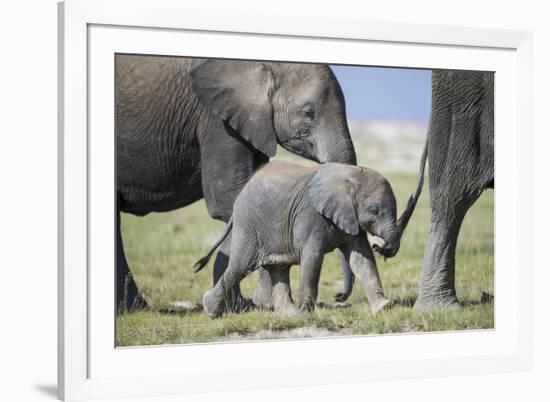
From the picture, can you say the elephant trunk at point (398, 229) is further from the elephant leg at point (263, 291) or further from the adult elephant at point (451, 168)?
the elephant leg at point (263, 291)

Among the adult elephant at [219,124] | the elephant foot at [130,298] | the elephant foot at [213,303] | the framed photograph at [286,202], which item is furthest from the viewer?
the adult elephant at [219,124]

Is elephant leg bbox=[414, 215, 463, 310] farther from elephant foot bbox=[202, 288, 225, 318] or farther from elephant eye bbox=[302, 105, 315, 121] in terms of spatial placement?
elephant foot bbox=[202, 288, 225, 318]

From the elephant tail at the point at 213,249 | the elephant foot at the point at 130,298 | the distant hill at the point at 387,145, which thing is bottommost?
the elephant foot at the point at 130,298

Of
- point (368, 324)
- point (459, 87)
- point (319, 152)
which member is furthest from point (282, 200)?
point (459, 87)

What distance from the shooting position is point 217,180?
7168 mm

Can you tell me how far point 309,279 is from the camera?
689cm

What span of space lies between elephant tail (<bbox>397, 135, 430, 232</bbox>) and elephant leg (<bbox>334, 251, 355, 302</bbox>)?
0.39 metres

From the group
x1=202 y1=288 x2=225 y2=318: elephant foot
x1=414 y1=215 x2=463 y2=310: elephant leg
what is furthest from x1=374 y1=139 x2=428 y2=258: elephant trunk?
x1=202 y1=288 x2=225 y2=318: elephant foot

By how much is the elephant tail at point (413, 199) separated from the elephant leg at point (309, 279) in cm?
59

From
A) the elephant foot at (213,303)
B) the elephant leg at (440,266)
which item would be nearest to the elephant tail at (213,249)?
the elephant foot at (213,303)

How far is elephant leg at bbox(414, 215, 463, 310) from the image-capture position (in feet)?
24.2

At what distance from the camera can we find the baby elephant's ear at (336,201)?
695 cm

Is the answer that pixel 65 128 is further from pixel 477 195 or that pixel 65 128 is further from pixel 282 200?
pixel 477 195
